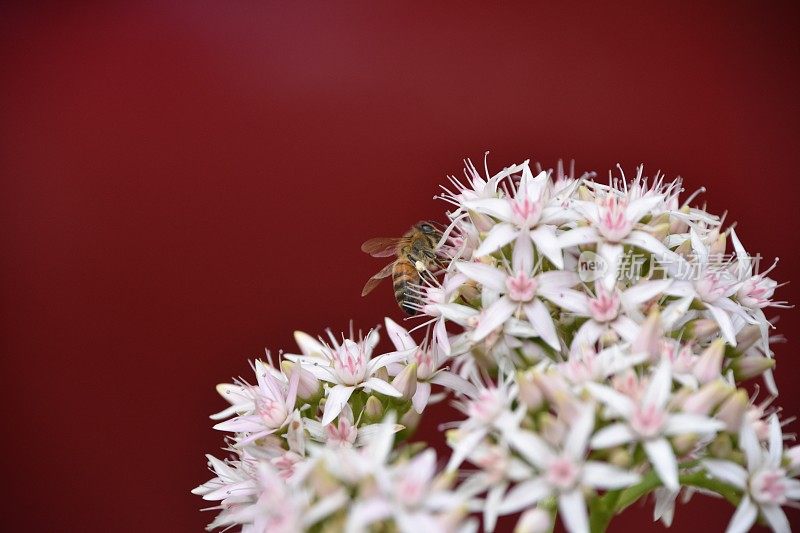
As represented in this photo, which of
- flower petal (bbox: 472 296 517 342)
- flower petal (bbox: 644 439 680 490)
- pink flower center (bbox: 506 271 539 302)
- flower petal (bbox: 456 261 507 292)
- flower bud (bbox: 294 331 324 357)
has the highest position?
flower petal (bbox: 456 261 507 292)

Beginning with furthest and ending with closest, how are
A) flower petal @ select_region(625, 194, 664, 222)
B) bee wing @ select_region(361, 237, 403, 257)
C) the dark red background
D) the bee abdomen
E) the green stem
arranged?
the dark red background
bee wing @ select_region(361, 237, 403, 257)
the bee abdomen
flower petal @ select_region(625, 194, 664, 222)
the green stem

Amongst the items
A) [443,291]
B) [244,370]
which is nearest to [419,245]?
[443,291]

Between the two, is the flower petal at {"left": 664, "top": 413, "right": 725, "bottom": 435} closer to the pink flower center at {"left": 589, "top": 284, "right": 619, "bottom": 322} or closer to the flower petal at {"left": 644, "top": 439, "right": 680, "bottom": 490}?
the flower petal at {"left": 644, "top": 439, "right": 680, "bottom": 490}

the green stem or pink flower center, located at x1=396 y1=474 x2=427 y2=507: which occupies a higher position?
pink flower center, located at x1=396 y1=474 x2=427 y2=507

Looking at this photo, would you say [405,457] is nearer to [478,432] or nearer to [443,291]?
[478,432]

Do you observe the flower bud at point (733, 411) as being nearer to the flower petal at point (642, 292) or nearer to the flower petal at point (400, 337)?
the flower petal at point (642, 292)

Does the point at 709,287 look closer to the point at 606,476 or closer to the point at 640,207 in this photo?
the point at 640,207

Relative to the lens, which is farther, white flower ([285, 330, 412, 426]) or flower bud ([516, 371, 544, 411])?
white flower ([285, 330, 412, 426])

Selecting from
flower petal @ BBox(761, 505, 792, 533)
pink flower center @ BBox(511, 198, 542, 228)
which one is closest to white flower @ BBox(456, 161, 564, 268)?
pink flower center @ BBox(511, 198, 542, 228)
